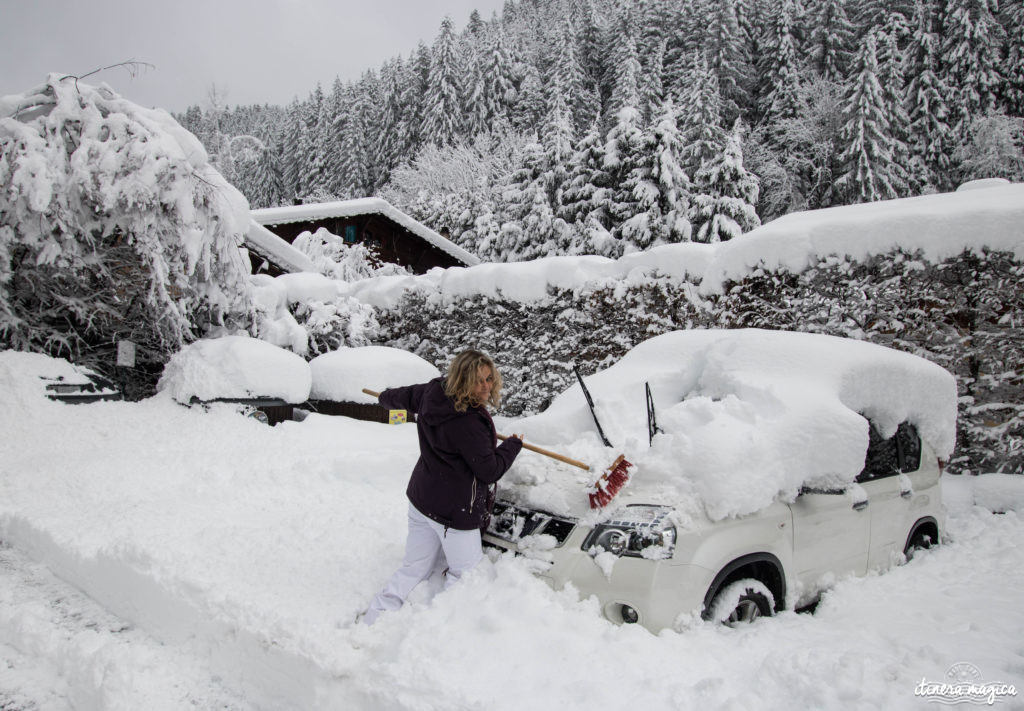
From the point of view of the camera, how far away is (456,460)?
119 inches

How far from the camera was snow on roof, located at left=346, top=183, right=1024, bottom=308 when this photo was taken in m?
5.36

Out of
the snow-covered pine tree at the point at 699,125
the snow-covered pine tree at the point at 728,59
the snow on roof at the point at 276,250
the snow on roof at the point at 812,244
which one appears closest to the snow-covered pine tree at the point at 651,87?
the snow-covered pine tree at the point at 728,59

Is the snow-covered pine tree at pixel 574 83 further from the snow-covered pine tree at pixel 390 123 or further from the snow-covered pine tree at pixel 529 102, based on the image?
the snow-covered pine tree at pixel 390 123

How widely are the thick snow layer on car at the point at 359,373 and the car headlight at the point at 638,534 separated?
228 inches

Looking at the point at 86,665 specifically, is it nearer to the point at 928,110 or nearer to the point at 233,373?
the point at 233,373

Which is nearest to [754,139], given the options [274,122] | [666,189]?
[666,189]

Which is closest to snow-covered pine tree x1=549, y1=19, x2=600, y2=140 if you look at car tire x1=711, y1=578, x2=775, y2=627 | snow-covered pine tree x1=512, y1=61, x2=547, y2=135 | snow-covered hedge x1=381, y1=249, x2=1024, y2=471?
snow-covered pine tree x1=512, y1=61, x2=547, y2=135

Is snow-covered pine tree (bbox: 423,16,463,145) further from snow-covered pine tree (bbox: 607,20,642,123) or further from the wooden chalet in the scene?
the wooden chalet

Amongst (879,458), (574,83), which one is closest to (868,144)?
(574,83)

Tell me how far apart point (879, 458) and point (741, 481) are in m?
1.49

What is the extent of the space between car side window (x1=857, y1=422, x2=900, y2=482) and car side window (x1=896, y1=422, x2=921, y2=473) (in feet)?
0.19

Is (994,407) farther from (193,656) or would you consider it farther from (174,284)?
(174,284)

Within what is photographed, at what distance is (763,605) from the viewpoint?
117 inches

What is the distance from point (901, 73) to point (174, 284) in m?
35.1
